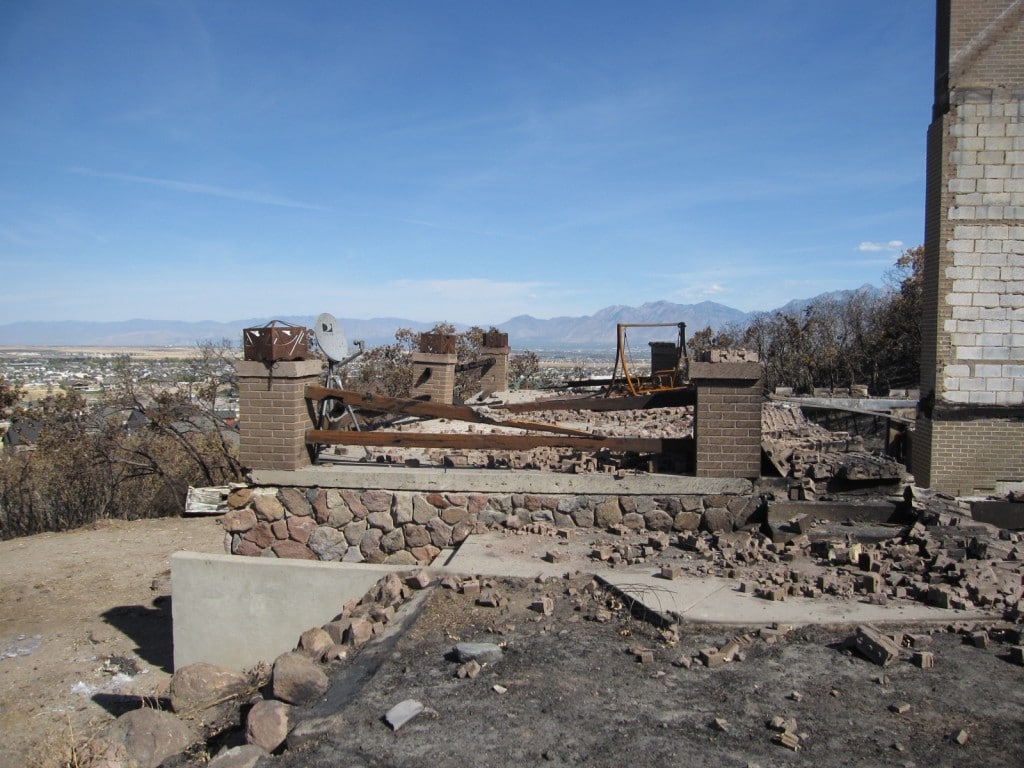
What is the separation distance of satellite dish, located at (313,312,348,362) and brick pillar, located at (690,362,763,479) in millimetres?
4945

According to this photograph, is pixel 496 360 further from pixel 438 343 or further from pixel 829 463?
pixel 829 463

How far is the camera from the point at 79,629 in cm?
950

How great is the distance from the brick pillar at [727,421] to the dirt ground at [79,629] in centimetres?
547

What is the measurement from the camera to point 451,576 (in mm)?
5844

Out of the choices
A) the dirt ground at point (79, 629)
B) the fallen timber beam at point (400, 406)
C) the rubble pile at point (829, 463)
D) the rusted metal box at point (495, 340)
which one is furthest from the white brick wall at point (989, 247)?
the dirt ground at point (79, 629)

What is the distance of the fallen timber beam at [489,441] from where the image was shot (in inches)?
288

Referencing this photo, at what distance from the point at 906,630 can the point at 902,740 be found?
4.62 feet

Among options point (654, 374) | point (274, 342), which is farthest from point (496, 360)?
point (274, 342)

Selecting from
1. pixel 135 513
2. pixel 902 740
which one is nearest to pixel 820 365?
pixel 135 513

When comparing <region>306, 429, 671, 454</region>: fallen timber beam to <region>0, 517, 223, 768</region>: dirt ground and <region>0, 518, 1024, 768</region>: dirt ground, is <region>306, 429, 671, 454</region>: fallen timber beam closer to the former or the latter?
<region>0, 518, 1024, 768</region>: dirt ground

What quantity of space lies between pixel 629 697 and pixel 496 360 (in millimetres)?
13874

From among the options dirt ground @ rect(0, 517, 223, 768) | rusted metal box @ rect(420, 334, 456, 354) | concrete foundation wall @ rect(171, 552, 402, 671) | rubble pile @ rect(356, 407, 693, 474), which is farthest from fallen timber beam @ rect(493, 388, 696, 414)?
rusted metal box @ rect(420, 334, 456, 354)

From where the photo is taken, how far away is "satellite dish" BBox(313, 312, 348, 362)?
9.48 meters

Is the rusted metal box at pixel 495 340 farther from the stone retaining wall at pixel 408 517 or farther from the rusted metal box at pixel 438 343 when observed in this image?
the stone retaining wall at pixel 408 517
